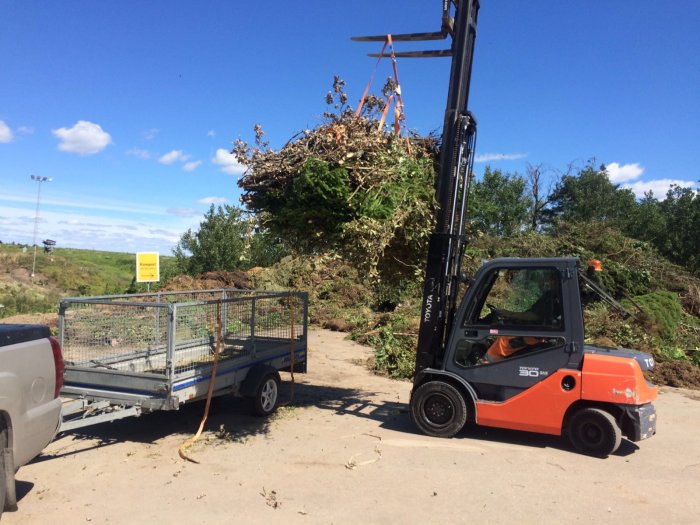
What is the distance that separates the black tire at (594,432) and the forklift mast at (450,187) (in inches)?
73.3

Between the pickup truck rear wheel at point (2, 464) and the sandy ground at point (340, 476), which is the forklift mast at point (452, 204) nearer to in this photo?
the sandy ground at point (340, 476)

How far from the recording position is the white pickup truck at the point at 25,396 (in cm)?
404

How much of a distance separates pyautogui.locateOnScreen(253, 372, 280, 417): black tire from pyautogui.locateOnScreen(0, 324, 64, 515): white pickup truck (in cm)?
299

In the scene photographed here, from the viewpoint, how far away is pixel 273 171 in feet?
19.8

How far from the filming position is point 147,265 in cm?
1494

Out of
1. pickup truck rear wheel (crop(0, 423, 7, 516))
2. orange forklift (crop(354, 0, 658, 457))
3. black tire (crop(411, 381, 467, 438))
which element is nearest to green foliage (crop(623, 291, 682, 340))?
orange forklift (crop(354, 0, 658, 457))

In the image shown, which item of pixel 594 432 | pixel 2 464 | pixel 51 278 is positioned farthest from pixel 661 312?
pixel 51 278

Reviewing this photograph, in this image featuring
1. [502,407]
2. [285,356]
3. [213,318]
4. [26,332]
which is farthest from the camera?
[285,356]

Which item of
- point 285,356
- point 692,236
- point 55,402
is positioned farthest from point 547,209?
point 55,402

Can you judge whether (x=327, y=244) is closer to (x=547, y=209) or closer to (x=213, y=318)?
(x=213, y=318)

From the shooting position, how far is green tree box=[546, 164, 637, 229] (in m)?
35.9

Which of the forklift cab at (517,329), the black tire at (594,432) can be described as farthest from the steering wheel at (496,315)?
the black tire at (594,432)

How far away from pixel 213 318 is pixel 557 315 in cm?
472

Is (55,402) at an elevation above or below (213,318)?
below
